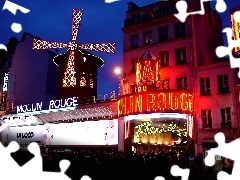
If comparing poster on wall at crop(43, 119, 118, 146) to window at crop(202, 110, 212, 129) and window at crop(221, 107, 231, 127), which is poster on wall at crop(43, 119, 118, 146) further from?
window at crop(221, 107, 231, 127)

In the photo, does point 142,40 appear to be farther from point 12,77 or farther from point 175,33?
point 12,77

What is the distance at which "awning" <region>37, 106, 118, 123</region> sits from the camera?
20.6m

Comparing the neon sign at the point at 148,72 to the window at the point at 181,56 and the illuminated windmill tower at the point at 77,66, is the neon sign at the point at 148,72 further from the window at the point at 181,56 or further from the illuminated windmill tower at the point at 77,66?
the illuminated windmill tower at the point at 77,66

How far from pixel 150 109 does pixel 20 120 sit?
14207mm

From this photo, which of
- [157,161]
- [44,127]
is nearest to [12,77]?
[44,127]

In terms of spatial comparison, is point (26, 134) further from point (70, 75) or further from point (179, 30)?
point (179, 30)

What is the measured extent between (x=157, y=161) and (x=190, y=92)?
4.47 metres

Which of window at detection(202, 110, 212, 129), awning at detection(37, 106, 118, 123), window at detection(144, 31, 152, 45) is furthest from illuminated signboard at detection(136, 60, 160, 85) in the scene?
awning at detection(37, 106, 118, 123)

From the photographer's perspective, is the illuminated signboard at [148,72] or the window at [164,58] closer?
the illuminated signboard at [148,72]

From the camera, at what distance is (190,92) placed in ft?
57.2

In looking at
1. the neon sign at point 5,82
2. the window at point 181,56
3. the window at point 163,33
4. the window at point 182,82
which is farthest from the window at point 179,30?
the neon sign at point 5,82

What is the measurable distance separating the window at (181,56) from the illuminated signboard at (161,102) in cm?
248

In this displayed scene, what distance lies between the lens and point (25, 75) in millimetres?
29344

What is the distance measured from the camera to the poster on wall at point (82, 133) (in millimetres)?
20406
